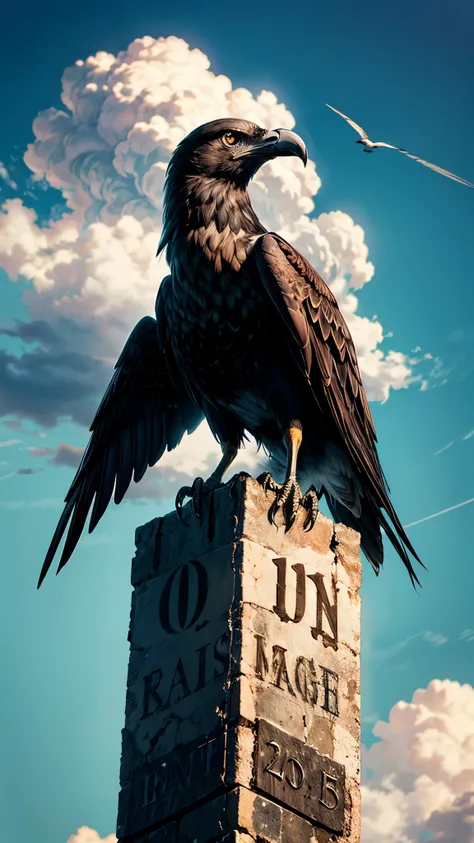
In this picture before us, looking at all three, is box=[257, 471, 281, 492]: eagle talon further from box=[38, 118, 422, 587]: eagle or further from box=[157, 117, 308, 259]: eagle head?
box=[157, 117, 308, 259]: eagle head

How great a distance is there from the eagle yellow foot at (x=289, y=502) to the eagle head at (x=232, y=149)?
6.87 ft

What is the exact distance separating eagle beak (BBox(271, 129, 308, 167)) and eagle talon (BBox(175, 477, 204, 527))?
2154 mm

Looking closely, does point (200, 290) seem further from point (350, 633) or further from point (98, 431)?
point (350, 633)

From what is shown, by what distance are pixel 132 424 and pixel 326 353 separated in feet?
5.01

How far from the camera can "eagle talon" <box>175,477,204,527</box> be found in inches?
266

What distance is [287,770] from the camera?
6008mm

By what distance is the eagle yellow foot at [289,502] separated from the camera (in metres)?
6.64

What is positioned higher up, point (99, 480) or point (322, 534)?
point (99, 480)

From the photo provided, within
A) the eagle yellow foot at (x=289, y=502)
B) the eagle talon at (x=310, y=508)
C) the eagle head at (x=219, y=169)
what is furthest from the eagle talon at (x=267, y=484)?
the eagle head at (x=219, y=169)

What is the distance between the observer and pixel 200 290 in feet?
24.0

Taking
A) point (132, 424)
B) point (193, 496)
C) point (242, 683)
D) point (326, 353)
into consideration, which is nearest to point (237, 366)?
point (326, 353)

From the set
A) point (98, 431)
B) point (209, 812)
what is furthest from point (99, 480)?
point (209, 812)

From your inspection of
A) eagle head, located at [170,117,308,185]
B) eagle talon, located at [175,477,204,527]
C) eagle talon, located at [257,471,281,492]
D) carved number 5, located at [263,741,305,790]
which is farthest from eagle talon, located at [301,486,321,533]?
eagle head, located at [170,117,308,185]

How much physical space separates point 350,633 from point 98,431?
2.34 m
